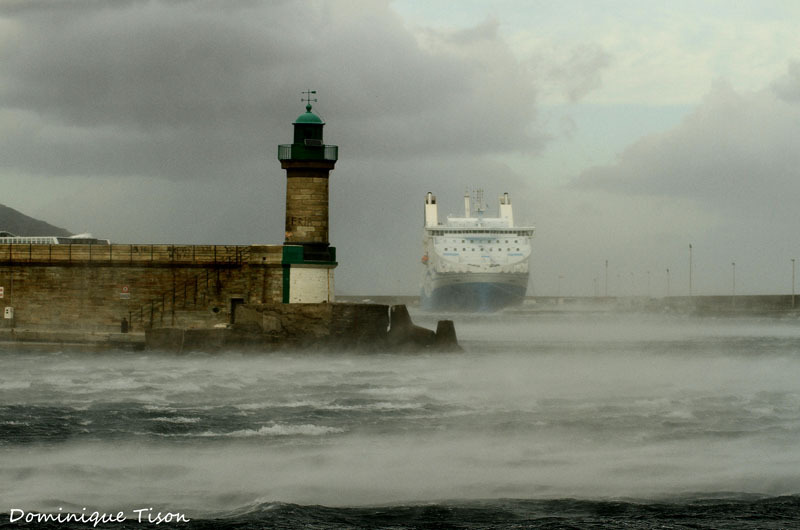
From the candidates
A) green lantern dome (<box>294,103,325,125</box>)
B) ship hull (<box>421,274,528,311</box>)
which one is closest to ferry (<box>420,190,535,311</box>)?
ship hull (<box>421,274,528,311</box>)

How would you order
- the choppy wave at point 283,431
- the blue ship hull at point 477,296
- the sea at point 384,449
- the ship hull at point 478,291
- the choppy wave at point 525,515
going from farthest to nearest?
the blue ship hull at point 477,296 < the ship hull at point 478,291 < the choppy wave at point 283,431 < the sea at point 384,449 < the choppy wave at point 525,515

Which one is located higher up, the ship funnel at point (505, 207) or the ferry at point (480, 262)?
the ship funnel at point (505, 207)

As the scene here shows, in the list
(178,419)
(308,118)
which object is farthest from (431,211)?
(178,419)

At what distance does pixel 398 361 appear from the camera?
3447cm

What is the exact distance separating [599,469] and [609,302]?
564ft

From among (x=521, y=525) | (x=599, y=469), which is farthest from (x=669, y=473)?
(x=521, y=525)

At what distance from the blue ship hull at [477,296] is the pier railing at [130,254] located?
5583 centimetres

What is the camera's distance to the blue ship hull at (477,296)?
301 feet

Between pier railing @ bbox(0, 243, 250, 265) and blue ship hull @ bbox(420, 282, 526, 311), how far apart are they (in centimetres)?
5583

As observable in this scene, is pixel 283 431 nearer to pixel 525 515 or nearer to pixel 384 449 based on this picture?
pixel 384 449

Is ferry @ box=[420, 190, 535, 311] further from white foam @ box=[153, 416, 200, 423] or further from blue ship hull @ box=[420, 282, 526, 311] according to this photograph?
white foam @ box=[153, 416, 200, 423]

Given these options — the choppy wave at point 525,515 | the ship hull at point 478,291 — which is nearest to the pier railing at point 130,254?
the choppy wave at point 525,515

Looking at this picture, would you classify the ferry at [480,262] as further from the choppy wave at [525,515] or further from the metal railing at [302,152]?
the choppy wave at [525,515]

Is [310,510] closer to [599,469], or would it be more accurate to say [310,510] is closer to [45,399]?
[599,469]
